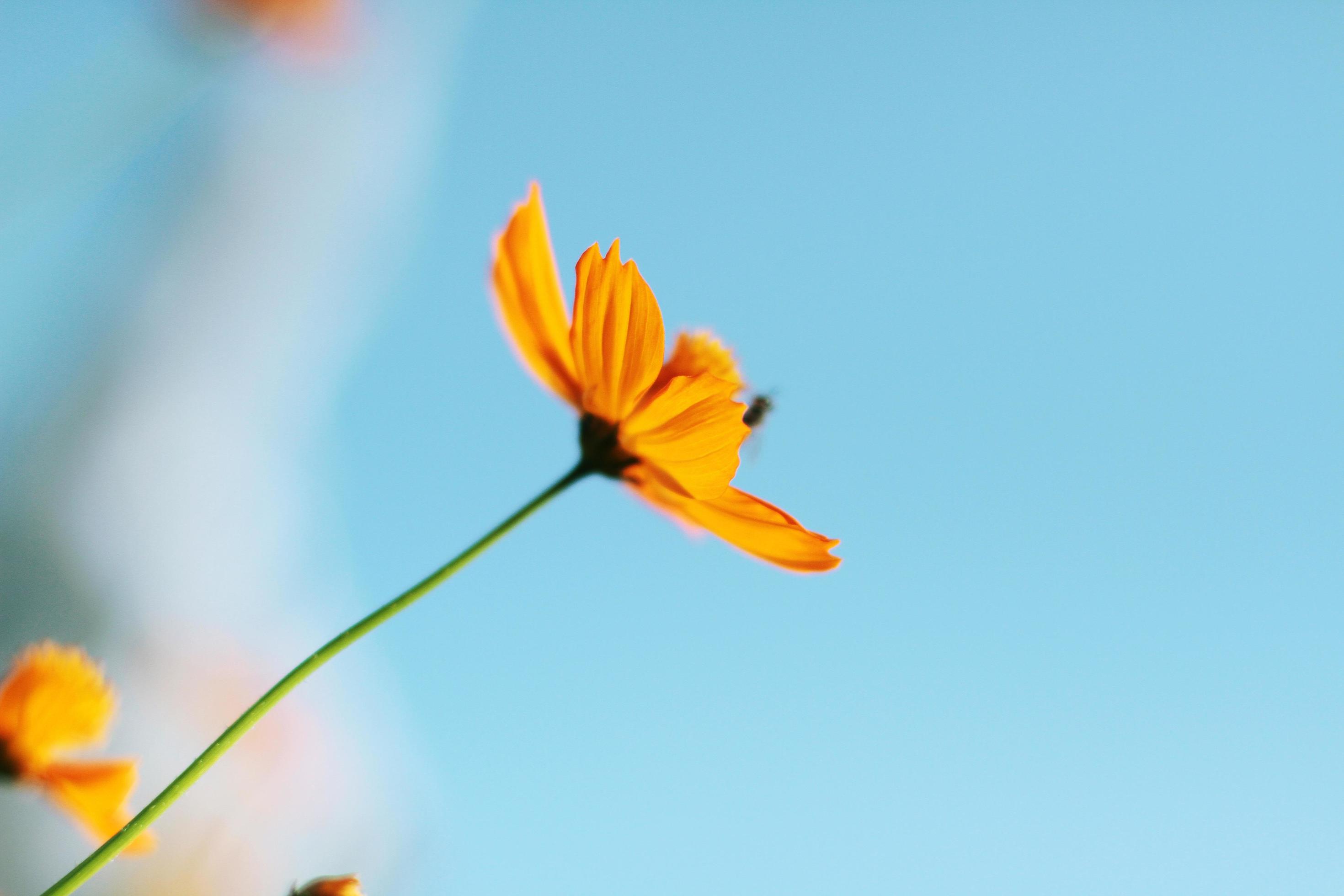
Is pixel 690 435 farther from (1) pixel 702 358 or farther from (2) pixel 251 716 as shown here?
(2) pixel 251 716

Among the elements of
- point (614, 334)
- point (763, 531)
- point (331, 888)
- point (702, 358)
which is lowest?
point (331, 888)

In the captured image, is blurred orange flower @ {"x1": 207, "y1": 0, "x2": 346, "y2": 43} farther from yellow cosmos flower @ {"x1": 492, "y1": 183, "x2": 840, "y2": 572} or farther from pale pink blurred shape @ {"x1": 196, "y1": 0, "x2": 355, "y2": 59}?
yellow cosmos flower @ {"x1": 492, "y1": 183, "x2": 840, "y2": 572}

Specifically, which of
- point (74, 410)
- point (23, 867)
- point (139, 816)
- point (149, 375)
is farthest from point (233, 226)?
point (139, 816)

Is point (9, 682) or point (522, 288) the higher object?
point (522, 288)

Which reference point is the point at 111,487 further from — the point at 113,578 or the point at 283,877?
the point at 283,877

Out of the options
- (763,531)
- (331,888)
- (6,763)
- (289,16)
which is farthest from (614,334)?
(289,16)
